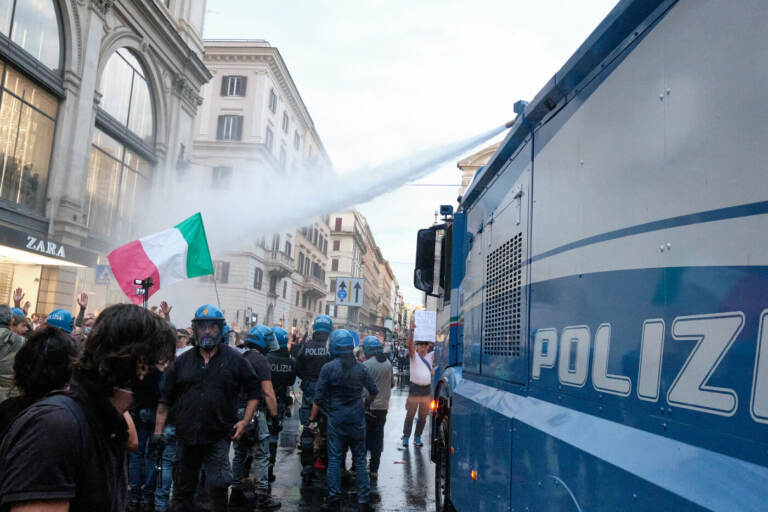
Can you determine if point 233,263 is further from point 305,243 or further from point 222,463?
point 222,463

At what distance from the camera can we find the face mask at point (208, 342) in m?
5.20

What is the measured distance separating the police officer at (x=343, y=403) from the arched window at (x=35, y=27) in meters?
13.5

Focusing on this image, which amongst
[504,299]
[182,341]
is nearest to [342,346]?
[182,341]

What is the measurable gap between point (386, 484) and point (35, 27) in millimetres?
15252

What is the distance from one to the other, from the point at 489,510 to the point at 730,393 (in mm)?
2175

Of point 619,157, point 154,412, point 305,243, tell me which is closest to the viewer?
point 619,157

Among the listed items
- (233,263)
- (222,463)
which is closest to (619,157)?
(222,463)

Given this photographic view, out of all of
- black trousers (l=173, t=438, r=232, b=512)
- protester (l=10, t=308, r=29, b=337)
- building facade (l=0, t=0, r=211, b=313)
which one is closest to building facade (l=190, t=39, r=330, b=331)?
building facade (l=0, t=0, r=211, b=313)

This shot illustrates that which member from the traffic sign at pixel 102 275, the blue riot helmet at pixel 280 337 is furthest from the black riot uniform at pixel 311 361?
the traffic sign at pixel 102 275

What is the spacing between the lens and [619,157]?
2156mm

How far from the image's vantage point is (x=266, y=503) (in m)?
6.56

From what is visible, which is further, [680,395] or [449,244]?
[449,244]

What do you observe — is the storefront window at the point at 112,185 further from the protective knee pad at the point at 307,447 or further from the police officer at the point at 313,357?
the protective knee pad at the point at 307,447

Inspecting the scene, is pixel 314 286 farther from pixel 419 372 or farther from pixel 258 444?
pixel 258 444
